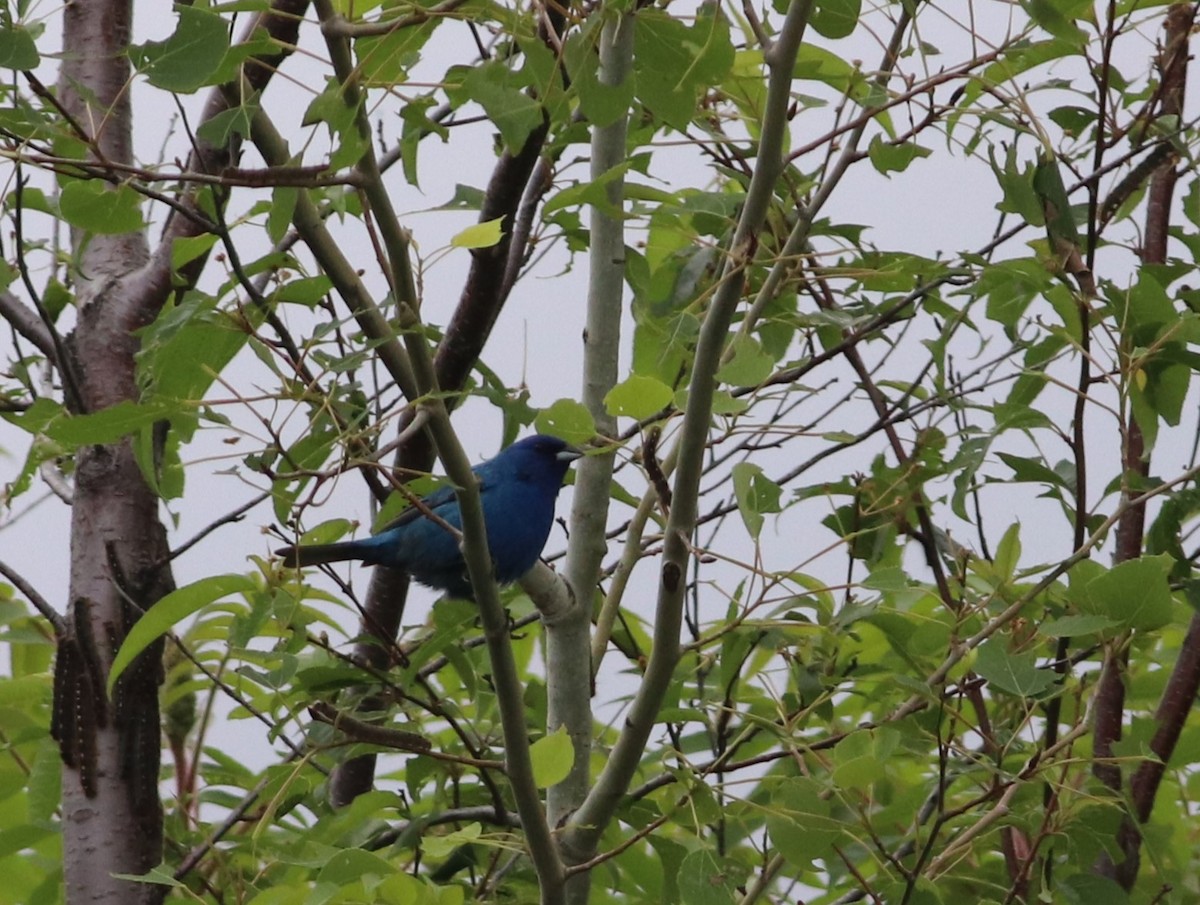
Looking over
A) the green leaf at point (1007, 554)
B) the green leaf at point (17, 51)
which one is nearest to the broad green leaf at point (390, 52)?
the green leaf at point (17, 51)

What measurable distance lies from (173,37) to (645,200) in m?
1.13

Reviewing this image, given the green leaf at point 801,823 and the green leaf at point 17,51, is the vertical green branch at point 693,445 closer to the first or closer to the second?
the green leaf at point 801,823

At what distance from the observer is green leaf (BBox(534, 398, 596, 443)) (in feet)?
7.36

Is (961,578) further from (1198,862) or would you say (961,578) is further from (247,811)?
(247,811)

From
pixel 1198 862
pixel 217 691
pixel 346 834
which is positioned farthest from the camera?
pixel 217 691

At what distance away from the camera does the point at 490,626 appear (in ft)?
7.85

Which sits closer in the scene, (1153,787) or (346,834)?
(1153,787)

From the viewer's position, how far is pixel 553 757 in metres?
2.33

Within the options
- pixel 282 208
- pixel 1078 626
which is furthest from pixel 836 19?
pixel 1078 626

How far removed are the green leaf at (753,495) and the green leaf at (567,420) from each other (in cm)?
24

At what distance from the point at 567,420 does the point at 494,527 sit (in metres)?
2.36

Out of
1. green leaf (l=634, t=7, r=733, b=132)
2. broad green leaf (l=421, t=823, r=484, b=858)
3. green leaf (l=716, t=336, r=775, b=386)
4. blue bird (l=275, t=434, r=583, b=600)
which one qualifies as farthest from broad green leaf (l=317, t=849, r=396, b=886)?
blue bird (l=275, t=434, r=583, b=600)

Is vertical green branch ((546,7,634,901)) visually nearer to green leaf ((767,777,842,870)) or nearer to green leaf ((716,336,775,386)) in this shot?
green leaf ((767,777,842,870))

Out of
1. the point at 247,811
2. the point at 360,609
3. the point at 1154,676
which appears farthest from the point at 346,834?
the point at 1154,676
